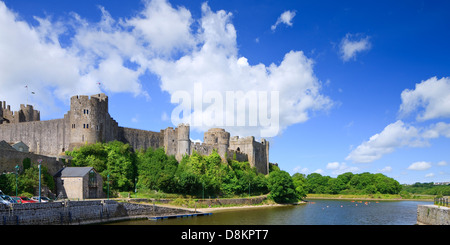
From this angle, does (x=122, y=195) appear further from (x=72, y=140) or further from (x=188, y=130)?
(x=188, y=130)

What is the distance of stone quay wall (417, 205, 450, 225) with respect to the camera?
30.6m

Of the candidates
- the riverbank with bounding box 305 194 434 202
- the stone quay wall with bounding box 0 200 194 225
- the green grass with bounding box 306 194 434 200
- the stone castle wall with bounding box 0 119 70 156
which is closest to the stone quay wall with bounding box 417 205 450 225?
the stone quay wall with bounding box 0 200 194 225

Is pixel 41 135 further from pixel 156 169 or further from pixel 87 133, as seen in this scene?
pixel 156 169

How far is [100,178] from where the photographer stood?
151 feet

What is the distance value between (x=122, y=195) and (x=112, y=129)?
13945 mm

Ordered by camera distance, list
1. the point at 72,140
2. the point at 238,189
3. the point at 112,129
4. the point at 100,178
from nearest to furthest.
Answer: the point at 100,178 → the point at 72,140 → the point at 112,129 → the point at 238,189

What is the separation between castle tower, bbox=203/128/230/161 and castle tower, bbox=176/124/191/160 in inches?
234

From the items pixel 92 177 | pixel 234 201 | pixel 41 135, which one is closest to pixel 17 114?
pixel 41 135

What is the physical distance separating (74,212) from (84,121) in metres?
23.5

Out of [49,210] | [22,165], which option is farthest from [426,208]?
[22,165]

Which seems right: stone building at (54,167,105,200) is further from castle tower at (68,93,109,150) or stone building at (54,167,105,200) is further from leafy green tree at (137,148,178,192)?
leafy green tree at (137,148,178,192)

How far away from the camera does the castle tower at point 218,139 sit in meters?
71.9

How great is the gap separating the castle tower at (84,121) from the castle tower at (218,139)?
23397mm

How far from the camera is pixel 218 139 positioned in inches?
2950
